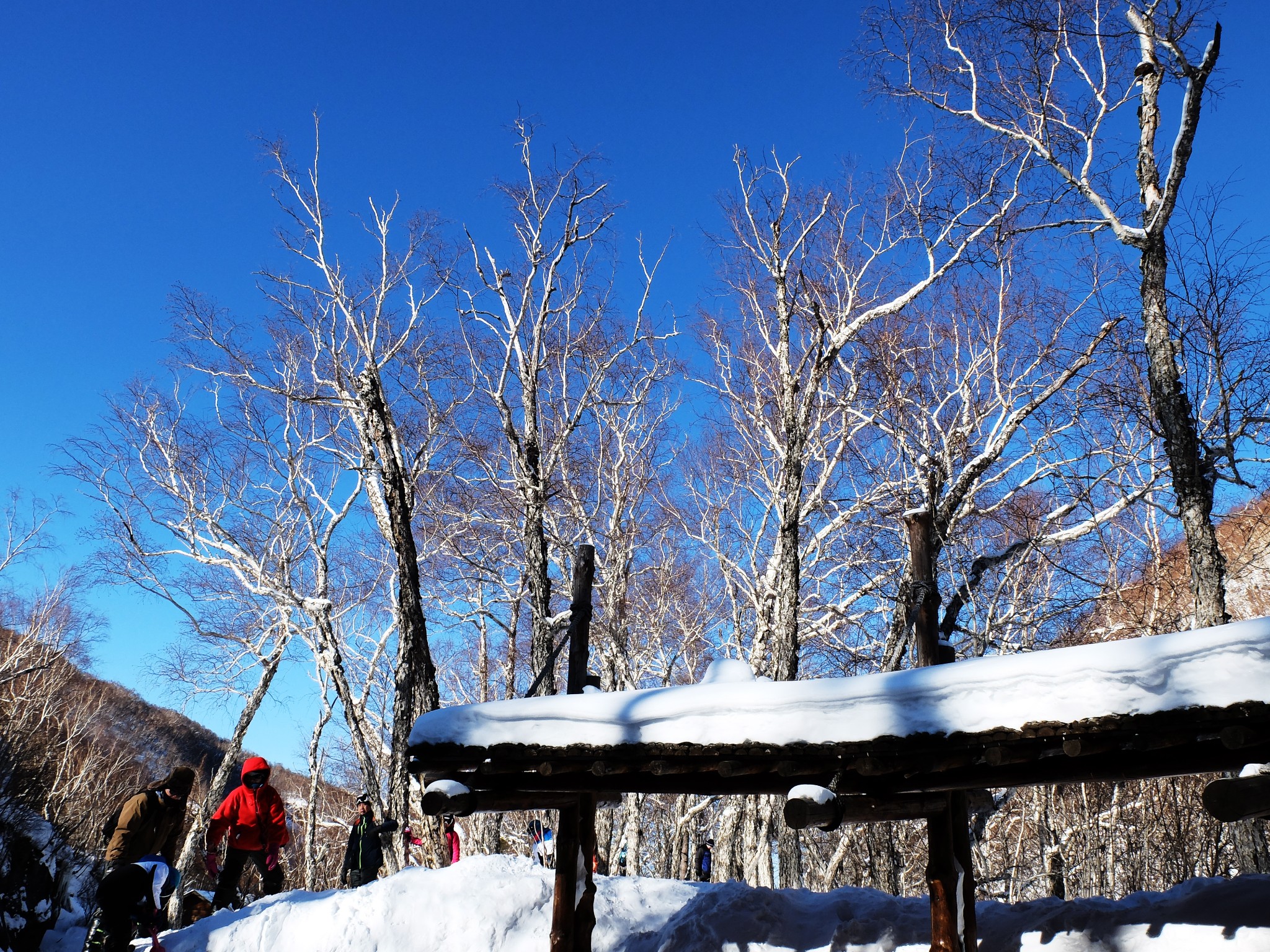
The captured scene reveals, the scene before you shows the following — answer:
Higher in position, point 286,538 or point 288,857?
point 286,538

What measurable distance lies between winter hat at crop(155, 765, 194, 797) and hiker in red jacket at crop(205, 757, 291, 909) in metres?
0.99

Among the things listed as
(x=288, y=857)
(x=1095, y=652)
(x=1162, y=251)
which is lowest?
(x=288, y=857)

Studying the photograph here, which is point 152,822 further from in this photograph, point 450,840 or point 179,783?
point 450,840

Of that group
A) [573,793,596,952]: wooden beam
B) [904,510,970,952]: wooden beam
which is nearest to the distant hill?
[904,510,970,952]: wooden beam

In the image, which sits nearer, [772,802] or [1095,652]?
[1095,652]

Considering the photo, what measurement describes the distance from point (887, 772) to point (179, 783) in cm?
543

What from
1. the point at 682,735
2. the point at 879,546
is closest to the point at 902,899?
the point at 682,735

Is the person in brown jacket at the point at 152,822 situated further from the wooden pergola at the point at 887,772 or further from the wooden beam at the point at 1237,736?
the wooden beam at the point at 1237,736

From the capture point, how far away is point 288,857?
1577 inches

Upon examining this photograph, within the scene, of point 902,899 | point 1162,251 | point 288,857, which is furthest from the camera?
point 288,857

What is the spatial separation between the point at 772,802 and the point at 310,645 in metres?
7.93

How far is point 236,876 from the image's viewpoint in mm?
8188

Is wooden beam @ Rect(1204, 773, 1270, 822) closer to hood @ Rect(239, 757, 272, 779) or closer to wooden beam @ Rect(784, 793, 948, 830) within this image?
wooden beam @ Rect(784, 793, 948, 830)

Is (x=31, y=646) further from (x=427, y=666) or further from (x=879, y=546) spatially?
(x=879, y=546)
